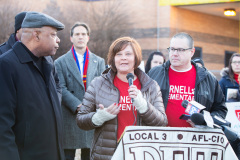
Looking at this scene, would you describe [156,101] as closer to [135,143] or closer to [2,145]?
[135,143]

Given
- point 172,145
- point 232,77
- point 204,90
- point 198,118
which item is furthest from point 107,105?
point 232,77

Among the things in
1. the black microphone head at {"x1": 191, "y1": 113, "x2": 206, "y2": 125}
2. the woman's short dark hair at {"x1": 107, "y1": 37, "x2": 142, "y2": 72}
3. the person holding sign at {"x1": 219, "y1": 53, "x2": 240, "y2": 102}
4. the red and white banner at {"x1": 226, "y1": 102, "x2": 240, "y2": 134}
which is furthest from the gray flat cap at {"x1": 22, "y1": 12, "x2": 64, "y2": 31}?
the person holding sign at {"x1": 219, "y1": 53, "x2": 240, "y2": 102}

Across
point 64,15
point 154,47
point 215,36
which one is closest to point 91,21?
point 64,15

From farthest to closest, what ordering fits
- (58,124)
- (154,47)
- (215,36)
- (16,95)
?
(215,36)
(154,47)
(58,124)
(16,95)

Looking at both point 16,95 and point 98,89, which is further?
Answer: point 98,89

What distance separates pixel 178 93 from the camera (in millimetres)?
4324

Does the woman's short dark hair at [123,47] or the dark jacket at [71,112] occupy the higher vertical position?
the woman's short dark hair at [123,47]

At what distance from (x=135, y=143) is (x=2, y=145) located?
3.69 ft

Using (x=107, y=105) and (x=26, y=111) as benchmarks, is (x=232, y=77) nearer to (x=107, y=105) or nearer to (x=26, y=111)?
(x=107, y=105)

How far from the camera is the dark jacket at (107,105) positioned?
12.0ft

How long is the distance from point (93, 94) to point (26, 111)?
0.95 m

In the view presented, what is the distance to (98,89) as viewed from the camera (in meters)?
3.82

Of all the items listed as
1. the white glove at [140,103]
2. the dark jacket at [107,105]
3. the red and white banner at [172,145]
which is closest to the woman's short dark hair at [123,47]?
the dark jacket at [107,105]

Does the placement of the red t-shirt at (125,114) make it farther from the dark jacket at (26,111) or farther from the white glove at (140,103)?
the dark jacket at (26,111)
